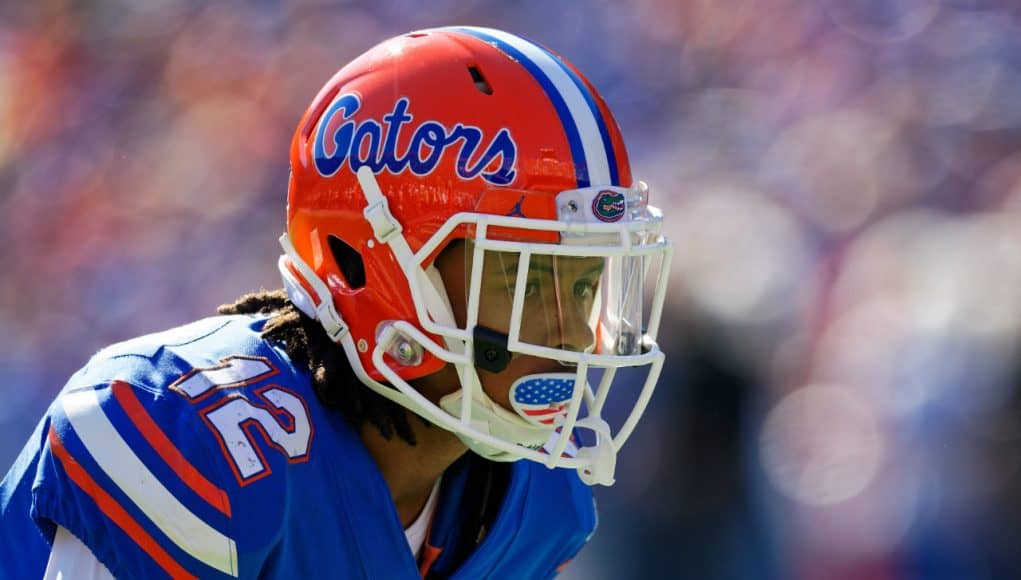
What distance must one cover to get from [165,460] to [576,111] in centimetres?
82

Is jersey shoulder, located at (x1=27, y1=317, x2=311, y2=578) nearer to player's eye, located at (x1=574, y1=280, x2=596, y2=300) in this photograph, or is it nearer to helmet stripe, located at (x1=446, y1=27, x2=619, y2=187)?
player's eye, located at (x1=574, y1=280, x2=596, y2=300)

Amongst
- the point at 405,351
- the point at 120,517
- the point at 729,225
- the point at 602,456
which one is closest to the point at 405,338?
the point at 405,351

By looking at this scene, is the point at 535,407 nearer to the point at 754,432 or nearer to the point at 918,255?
the point at 754,432

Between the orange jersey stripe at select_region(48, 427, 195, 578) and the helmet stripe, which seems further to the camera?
the helmet stripe

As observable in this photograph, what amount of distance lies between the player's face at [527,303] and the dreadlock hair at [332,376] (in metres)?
0.17

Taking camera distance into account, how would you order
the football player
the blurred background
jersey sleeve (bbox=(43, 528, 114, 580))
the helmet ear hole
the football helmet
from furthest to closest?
the blurred background
the helmet ear hole
the football helmet
the football player
jersey sleeve (bbox=(43, 528, 114, 580))

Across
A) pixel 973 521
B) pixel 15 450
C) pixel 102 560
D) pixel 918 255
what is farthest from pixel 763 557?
pixel 15 450

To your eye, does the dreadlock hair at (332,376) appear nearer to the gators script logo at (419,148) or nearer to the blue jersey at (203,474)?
the blue jersey at (203,474)

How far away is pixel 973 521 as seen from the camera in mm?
2861

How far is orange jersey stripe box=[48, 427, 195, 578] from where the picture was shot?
4.86 ft

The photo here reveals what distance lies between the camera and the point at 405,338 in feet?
5.82

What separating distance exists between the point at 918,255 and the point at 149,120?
10.2 ft

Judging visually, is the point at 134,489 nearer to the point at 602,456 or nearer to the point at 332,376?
the point at 332,376

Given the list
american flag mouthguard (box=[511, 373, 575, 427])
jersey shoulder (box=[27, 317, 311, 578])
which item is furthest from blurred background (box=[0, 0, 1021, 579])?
jersey shoulder (box=[27, 317, 311, 578])
